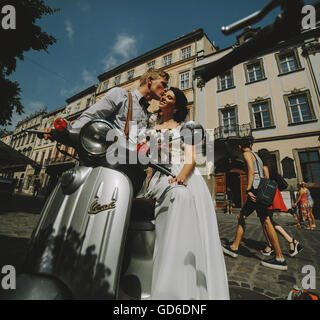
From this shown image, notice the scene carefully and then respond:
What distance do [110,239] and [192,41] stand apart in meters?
17.8

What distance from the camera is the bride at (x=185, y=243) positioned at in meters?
0.91

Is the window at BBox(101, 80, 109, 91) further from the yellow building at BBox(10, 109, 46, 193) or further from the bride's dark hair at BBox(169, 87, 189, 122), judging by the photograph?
the bride's dark hair at BBox(169, 87, 189, 122)

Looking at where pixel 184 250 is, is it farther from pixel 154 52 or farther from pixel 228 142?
pixel 154 52

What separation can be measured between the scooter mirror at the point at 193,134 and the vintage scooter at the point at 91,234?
495 millimetres

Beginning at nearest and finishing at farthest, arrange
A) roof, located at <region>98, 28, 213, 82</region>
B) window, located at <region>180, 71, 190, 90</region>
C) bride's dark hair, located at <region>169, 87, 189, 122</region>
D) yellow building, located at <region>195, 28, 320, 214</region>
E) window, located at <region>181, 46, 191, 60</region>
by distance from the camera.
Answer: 1. bride's dark hair, located at <region>169, 87, 189, 122</region>
2. yellow building, located at <region>195, 28, 320, 214</region>
3. window, located at <region>180, 71, 190, 90</region>
4. roof, located at <region>98, 28, 213, 82</region>
5. window, located at <region>181, 46, 191, 60</region>

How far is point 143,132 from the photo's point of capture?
1.67m

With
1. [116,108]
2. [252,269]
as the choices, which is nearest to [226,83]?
[252,269]

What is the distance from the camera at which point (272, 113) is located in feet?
34.6

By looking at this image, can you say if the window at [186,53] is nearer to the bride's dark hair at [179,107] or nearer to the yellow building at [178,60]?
the yellow building at [178,60]

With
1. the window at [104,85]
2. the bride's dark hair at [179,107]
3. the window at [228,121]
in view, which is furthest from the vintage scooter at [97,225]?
the window at [104,85]

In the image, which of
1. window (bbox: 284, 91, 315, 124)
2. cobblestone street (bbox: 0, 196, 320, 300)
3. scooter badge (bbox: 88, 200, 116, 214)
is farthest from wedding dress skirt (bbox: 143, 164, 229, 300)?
window (bbox: 284, 91, 315, 124)

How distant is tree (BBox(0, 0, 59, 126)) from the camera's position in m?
6.00

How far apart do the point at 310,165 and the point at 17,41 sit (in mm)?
14455
